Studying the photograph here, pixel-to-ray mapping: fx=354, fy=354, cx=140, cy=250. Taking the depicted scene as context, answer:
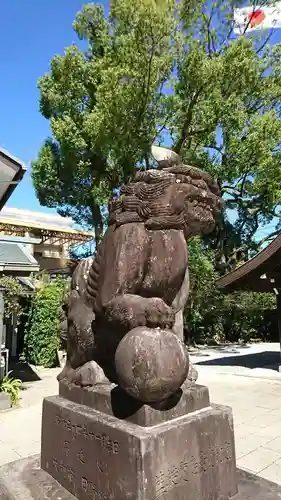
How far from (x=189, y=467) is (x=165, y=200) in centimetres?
152

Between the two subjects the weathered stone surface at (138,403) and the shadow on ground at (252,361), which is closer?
the weathered stone surface at (138,403)

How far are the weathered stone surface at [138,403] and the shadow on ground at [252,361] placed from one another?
7.99 metres

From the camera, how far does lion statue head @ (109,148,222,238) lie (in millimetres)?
2191

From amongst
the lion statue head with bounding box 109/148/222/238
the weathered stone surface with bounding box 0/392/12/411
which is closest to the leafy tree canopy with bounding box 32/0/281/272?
the weathered stone surface with bounding box 0/392/12/411

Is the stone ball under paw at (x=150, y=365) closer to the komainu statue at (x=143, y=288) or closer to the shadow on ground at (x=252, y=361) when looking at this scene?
the komainu statue at (x=143, y=288)

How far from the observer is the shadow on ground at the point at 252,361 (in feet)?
32.8

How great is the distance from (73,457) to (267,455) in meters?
2.67

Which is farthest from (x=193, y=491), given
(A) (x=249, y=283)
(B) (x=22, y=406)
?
(A) (x=249, y=283)

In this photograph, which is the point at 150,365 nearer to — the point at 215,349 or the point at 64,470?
the point at 64,470

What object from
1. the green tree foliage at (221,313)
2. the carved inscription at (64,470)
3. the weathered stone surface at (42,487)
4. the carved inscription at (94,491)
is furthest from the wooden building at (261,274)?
the carved inscription at (94,491)

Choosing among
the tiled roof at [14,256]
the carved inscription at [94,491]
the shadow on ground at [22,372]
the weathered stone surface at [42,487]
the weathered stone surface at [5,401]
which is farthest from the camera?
the shadow on ground at [22,372]

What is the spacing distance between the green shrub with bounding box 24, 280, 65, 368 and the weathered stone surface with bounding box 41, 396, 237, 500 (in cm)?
869

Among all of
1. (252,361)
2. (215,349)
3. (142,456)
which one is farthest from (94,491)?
(215,349)

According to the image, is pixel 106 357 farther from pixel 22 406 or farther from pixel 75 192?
pixel 75 192
